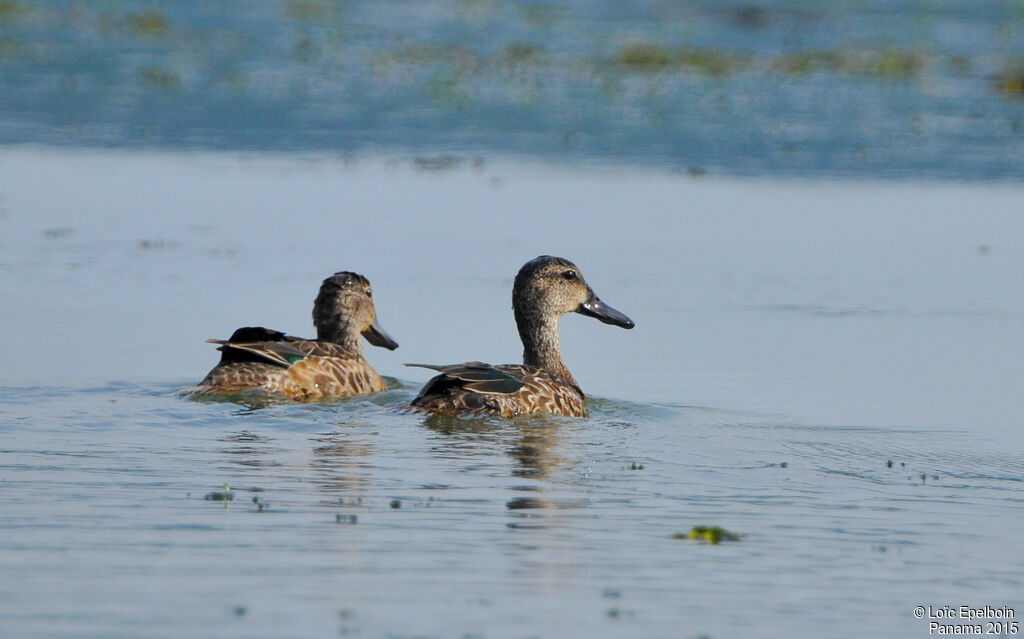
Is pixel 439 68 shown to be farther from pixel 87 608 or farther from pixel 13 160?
pixel 87 608

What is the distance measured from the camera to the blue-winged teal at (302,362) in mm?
11336

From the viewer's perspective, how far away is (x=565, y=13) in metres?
39.3

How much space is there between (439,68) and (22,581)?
80.8 ft

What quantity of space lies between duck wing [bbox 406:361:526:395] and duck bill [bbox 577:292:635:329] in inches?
67.7

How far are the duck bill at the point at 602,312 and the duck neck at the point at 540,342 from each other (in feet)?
0.97

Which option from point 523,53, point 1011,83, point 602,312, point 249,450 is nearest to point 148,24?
point 523,53

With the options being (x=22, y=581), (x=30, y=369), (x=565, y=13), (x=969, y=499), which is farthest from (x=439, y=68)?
(x=22, y=581)

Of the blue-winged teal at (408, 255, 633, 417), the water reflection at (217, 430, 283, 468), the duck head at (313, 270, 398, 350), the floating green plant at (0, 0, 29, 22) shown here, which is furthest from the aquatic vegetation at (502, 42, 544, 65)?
the water reflection at (217, 430, 283, 468)

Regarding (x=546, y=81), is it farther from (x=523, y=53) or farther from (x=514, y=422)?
(x=514, y=422)

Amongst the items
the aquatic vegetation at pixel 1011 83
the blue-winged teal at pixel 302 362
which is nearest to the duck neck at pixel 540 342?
the blue-winged teal at pixel 302 362

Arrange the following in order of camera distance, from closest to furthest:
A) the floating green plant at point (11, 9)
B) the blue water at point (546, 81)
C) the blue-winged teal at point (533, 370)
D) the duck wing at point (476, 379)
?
the duck wing at point (476, 379) → the blue-winged teal at point (533, 370) → the blue water at point (546, 81) → the floating green plant at point (11, 9)

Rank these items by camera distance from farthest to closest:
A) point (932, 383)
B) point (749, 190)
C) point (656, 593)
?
point (749, 190), point (932, 383), point (656, 593)
